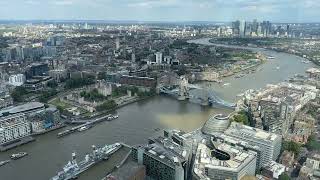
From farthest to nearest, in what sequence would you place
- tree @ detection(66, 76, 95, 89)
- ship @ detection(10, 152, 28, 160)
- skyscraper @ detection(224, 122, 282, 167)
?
tree @ detection(66, 76, 95, 89)
ship @ detection(10, 152, 28, 160)
skyscraper @ detection(224, 122, 282, 167)

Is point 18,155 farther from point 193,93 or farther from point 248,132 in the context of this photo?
point 193,93

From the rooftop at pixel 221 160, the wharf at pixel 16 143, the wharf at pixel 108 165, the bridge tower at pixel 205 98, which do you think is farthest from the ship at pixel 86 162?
the bridge tower at pixel 205 98

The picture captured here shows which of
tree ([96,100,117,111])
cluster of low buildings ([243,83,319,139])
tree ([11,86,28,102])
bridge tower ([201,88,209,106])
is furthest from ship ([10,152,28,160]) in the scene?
bridge tower ([201,88,209,106])

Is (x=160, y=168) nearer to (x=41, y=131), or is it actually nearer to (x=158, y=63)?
(x=41, y=131)

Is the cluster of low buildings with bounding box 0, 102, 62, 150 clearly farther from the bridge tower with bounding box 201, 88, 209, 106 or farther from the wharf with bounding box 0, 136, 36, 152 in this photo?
the bridge tower with bounding box 201, 88, 209, 106

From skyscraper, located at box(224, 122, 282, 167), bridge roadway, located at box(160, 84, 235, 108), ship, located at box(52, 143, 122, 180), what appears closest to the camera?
ship, located at box(52, 143, 122, 180)

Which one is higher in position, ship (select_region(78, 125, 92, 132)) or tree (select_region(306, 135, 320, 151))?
tree (select_region(306, 135, 320, 151))
